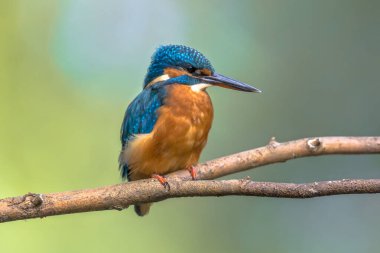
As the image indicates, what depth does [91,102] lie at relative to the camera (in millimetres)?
4039

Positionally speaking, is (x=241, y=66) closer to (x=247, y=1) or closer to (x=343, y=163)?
(x=247, y=1)

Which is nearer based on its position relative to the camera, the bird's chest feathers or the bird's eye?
the bird's chest feathers

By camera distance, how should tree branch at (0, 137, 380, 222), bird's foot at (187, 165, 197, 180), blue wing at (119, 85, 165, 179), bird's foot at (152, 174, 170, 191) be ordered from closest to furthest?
tree branch at (0, 137, 380, 222)
bird's foot at (152, 174, 170, 191)
bird's foot at (187, 165, 197, 180)
blue wing at (119, 85, 165, 179)

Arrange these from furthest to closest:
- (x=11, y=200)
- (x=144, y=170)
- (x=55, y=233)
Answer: (x=55, y=233)
(x=144, y=170)
(x=11, y=200)

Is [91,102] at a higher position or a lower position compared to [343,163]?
higher

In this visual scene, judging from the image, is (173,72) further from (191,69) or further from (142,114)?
(142,114)

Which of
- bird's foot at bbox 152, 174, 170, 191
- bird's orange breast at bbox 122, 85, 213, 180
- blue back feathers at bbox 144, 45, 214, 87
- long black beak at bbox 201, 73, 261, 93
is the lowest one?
bird's foot at bbox 152, 174, 170, 191

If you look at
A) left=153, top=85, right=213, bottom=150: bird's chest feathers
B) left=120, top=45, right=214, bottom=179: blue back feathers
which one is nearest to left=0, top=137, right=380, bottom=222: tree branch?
left=153, top=85, right=213, bottom=150: bird's chest feathers

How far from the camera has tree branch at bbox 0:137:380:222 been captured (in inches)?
66.8

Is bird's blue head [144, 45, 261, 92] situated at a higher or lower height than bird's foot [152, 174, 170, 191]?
higher

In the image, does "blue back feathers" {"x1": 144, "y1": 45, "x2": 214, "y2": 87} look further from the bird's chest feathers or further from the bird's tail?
the bird's tail

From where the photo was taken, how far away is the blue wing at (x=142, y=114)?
2611 mm

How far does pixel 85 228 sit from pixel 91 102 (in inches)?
35.9

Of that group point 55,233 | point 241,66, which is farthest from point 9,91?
point 241,66
